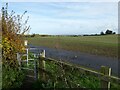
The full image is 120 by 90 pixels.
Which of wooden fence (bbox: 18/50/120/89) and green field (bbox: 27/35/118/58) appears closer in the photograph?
wooden fence (bbox: 18/50/120/89)

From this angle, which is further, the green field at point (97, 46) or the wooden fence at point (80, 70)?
the green field at point (97, 46)

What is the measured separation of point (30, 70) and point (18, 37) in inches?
71.1

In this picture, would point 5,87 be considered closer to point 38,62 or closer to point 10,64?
point 38,62

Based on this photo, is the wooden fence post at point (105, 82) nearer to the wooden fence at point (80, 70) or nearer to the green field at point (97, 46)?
the wooden fence at point (80, 70)

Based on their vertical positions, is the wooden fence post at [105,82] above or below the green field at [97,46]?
above

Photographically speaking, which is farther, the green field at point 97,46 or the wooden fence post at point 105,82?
the green field at point 97,46

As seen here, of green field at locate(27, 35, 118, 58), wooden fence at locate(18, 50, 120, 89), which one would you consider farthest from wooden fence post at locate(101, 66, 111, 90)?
green field at locate(27, 35, 118, 58)

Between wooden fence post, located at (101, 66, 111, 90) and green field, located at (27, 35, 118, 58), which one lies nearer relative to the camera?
wooden fence post, located at (101, 66, 111, 90)

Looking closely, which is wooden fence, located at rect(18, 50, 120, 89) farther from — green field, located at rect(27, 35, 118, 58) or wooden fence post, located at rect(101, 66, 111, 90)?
green field, located at rect(27, 35, 118, 58)

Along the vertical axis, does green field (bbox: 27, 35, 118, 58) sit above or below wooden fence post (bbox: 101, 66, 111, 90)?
below

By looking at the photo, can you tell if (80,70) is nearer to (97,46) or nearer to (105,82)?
(105,82)

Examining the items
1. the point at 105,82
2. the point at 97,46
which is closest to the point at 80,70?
the point at 105,82

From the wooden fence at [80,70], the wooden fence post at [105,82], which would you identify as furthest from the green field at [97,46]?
the wooden fence post at [105,82]

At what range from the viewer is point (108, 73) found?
7180 mm
